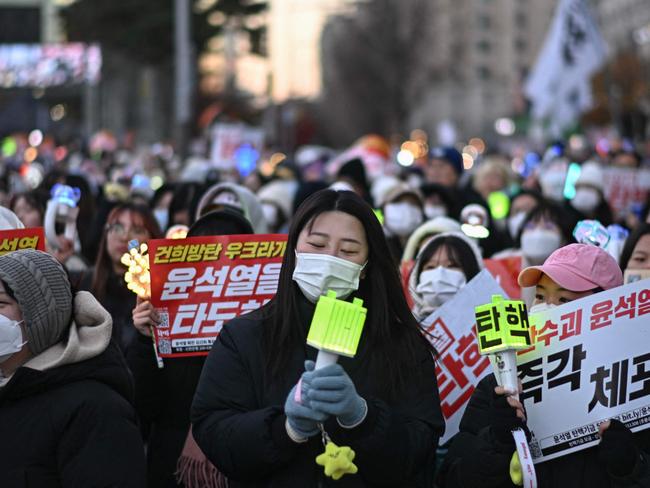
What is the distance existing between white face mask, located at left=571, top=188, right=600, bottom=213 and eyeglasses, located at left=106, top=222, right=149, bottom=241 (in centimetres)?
497

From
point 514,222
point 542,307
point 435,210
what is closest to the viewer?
point 542,307

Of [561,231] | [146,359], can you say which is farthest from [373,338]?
[561,231]

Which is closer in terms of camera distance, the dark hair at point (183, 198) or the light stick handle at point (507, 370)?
the light stick handle at point (507, 370)

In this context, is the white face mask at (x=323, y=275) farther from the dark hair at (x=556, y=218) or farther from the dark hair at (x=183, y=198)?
the dark hair at (x=183, y=198)

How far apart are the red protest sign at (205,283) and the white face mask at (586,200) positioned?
5.91 m

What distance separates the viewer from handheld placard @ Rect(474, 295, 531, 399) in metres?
3.95

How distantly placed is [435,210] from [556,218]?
7.94 feet

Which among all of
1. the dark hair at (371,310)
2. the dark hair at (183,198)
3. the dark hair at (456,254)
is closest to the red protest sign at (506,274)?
the dark hair at (456,254)

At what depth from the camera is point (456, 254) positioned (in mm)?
6188

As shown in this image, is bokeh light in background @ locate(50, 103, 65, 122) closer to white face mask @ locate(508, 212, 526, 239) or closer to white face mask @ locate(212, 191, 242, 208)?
white face mask @ locate(508, 212, 526, 239)

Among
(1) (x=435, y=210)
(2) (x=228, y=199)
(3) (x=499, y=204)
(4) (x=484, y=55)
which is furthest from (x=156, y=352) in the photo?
(4) (x=484, y=55)

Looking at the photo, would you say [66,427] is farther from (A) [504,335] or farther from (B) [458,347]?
(B) [458,347]

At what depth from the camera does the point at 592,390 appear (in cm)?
423

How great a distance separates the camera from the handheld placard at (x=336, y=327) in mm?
3434
